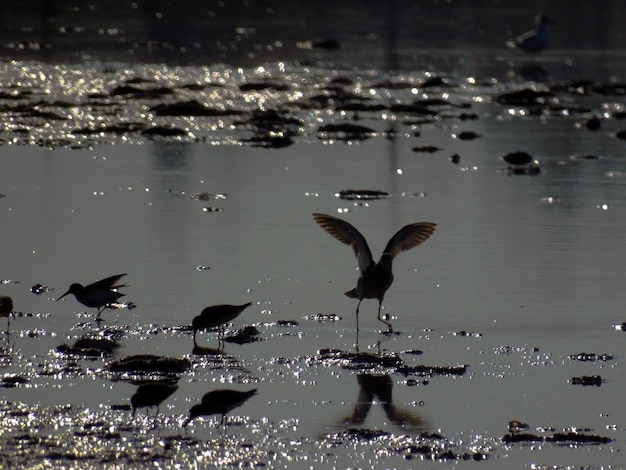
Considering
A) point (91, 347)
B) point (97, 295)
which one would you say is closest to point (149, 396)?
point (91, 347)

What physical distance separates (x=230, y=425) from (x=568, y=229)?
30.9 feet

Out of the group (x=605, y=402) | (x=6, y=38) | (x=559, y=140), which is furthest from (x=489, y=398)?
(x=6, y=38)

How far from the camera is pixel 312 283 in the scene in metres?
Result: 14.8

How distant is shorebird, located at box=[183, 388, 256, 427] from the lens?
9570mm

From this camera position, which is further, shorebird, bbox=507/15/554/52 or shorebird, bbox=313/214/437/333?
shorebird, bbox=507/15/554/52

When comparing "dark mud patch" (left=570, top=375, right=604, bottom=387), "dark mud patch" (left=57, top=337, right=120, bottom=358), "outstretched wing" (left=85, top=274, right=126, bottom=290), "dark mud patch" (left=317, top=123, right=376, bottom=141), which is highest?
"dark mud patch" (left=317, top=123, right=376, bottom=141)

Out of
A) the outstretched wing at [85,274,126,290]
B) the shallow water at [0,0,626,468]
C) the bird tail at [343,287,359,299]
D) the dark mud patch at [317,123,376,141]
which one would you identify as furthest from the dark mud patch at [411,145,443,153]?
the outstretched wing at [85,274,126,290]

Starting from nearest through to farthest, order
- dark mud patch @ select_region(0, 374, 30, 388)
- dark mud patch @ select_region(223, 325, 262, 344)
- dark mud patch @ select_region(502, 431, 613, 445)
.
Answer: dark mud patch @ select_region(502, 431, 613, 445)
dark mud patch @ select_region(0, 374, 30, 388)
dark mud patch @ select_region(223, 325, 262, 344)

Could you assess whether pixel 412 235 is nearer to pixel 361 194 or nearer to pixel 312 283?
pixel 312 283

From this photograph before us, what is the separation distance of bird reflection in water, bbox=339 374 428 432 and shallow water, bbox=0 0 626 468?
28 mm

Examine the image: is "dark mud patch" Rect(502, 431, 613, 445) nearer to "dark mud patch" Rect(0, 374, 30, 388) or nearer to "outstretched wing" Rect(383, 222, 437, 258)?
"dark mud patch" Rect(0, 374, 30, 388)

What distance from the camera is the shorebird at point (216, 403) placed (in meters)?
9.57

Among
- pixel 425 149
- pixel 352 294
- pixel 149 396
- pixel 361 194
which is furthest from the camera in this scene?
pixel 425 149

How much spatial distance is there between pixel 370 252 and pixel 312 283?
147 cm
